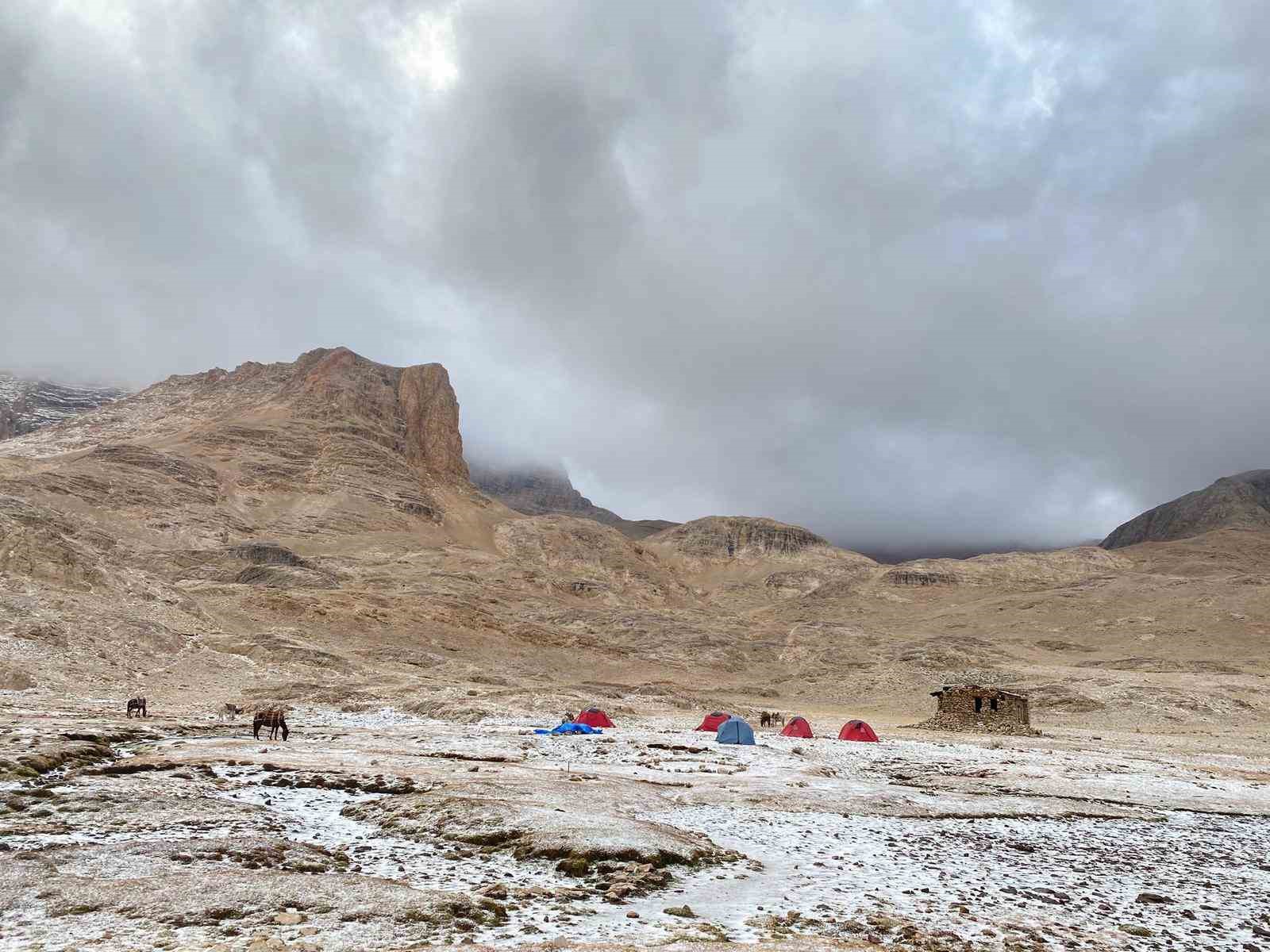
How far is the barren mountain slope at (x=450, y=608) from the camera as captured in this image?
64.1 m

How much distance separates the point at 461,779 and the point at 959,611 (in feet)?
509

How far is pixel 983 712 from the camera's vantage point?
2163 inches

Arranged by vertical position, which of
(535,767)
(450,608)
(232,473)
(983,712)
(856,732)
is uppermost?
(232,473)

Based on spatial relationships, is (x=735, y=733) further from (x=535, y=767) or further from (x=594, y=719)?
(x=535, y=767)

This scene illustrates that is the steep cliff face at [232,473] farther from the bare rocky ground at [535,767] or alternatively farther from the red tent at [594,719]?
the red tent at [594,719]

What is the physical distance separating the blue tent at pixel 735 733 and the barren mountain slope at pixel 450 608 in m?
17.2

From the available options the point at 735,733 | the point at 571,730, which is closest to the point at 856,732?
the point at 735,733

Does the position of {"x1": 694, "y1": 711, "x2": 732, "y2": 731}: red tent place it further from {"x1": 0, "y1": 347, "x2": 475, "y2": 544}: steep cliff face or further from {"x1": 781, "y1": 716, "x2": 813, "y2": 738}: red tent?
{"x1": 0, "y1": 347, "x2": 475, "y2": 544}: steep cliff face

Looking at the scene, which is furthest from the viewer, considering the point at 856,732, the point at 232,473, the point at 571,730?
the point at 232,473

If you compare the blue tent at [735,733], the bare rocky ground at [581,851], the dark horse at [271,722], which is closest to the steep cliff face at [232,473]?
the dark horse at [271,722]

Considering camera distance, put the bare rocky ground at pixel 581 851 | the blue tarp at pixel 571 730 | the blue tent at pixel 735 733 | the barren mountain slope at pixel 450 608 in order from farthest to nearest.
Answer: the barren mountain slope at pixel 450 608, the blue tarp at pixel 571 730, the blue tent at pixel 735 733, the bare rocky ground at pixel 581 851

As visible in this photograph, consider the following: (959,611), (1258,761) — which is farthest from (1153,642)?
(1258,761)

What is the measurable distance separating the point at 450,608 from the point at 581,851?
307ft

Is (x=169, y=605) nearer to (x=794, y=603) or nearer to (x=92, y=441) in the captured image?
(x=92, y=441)
